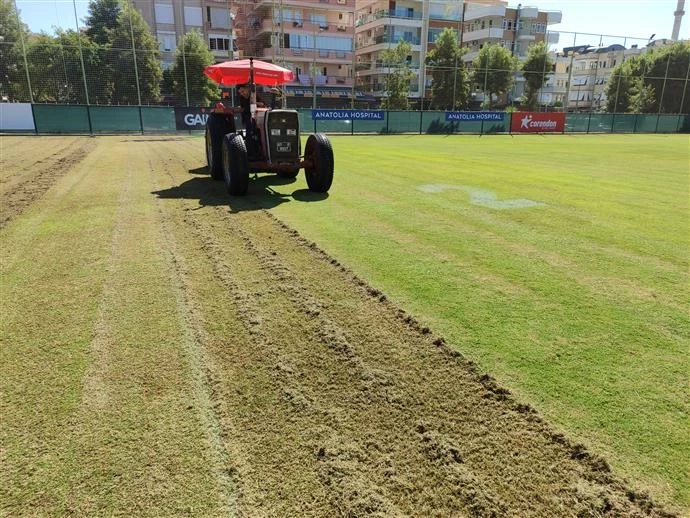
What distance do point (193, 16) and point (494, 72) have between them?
30.7 m

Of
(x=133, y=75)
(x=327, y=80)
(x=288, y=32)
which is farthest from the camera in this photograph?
(x=327, y=80)

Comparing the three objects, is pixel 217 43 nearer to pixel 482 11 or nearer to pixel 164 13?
pixel 164 13

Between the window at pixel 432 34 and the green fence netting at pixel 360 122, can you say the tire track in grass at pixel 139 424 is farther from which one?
the window at pixel 432 34

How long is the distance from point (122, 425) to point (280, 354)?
102 centimetres

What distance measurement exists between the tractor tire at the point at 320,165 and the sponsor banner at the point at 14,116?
924 inches

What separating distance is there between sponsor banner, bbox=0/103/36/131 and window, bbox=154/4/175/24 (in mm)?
28896

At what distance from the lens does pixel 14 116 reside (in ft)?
82.5

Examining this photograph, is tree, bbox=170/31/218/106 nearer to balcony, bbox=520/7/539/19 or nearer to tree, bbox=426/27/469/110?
tree, bbox=426/27/469/110

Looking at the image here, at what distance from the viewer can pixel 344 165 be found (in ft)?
42.0

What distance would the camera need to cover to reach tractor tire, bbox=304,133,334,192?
8.45 m

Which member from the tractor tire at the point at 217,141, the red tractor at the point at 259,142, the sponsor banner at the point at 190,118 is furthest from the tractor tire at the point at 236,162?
the sponsor banner at the point at 190,118

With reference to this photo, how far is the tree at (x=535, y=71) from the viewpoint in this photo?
4697 cm

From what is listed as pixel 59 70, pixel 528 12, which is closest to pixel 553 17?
pixel 528 12

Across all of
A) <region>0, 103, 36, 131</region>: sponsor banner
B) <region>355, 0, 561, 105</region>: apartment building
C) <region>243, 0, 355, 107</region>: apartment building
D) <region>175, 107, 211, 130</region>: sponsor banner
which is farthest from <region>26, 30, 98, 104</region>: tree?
<region>355, 0, 561, 105</region>: apartment building
